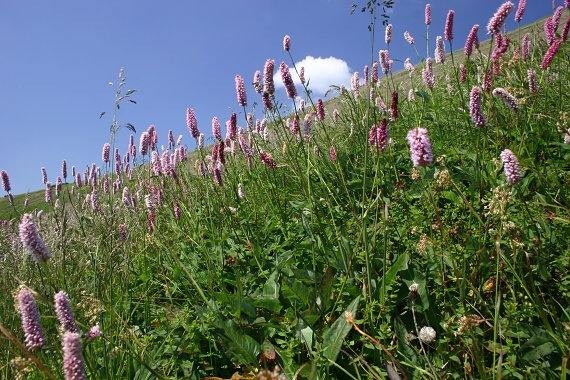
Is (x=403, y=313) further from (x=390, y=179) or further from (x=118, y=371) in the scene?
(x=390, y=179)

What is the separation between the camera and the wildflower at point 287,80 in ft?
11.1

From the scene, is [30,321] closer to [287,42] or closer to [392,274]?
[392,274]

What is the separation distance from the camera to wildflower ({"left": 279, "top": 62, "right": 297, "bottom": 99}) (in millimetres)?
3381

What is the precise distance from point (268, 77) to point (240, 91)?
484mm

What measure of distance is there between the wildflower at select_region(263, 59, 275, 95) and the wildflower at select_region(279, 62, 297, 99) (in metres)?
0.09

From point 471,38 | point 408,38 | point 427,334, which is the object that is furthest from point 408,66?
point 427,334

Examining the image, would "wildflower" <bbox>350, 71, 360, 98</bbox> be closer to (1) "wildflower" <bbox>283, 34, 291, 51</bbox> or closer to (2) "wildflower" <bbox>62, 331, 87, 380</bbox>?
(1) "wildflower" <bbox>283, 34, 291, 51</bbox>

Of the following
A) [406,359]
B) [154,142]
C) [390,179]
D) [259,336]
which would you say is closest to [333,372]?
[406,359]

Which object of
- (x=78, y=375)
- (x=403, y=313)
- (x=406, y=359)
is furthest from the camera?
(x=403, y=313)

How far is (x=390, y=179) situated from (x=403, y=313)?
1.66 metres

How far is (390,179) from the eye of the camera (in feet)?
12.0

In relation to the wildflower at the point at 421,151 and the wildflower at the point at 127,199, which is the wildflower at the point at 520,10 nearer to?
the wildflower at the point at 421,151

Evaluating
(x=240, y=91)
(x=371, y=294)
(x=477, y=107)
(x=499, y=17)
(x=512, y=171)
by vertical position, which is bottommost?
(x=371, y=294)

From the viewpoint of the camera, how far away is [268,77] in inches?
136
